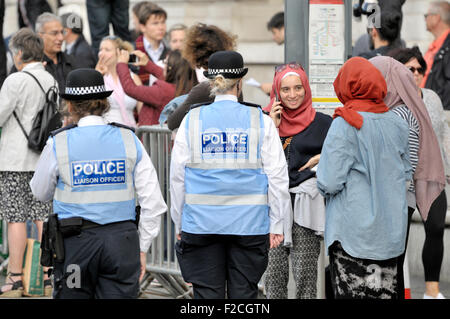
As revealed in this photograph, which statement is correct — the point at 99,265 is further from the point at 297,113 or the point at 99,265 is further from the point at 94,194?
the point at 297,113

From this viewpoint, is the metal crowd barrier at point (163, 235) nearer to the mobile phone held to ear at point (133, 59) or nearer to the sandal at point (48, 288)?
the sandal at point (48, 288)

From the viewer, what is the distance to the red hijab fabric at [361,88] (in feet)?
17.4

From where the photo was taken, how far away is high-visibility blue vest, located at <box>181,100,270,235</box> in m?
5.20

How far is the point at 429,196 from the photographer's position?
5.78 m

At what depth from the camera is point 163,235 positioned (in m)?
7.46

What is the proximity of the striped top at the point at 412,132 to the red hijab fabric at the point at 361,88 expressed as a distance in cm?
40

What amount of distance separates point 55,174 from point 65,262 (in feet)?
1.60

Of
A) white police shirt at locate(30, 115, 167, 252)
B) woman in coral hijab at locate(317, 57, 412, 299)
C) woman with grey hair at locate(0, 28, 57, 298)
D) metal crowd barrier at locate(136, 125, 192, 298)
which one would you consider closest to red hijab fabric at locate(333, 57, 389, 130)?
woman in coral hijab at locate(317, 57, 412, 299)

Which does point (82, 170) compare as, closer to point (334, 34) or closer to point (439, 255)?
point (334, 34)

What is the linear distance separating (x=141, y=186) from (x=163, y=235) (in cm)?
235

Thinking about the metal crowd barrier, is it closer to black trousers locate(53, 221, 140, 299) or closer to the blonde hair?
the blonde hair

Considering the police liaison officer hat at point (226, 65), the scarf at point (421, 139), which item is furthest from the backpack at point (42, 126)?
the scarf at point (421, 139)

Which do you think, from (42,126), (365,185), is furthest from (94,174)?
(42,126)
